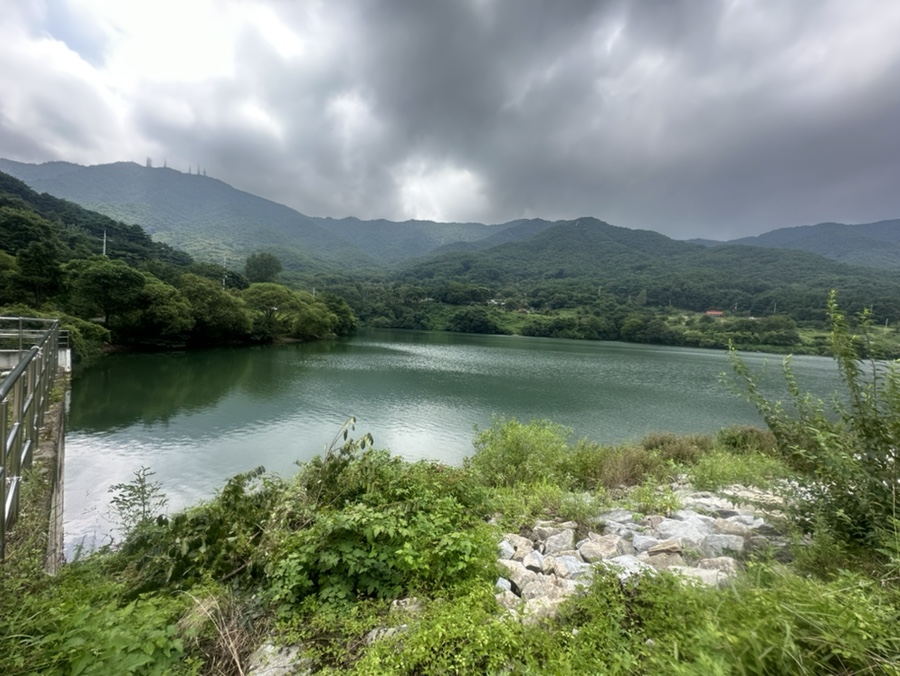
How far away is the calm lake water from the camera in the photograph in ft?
39.1

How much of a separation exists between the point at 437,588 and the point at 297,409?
727 inches

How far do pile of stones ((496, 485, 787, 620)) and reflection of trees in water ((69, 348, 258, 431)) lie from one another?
1829 centimetres

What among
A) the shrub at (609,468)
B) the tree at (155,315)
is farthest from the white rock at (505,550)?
the tree at (155,315)

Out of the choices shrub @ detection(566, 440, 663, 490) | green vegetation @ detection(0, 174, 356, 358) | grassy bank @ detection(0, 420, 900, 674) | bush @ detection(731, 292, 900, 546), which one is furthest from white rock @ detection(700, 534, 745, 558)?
green vegetation @ detection(0, 174, 356, 358)

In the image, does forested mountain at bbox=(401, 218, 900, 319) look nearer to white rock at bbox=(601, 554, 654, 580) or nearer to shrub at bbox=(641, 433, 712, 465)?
shrub at bbox=(641, 433, 712, 465)

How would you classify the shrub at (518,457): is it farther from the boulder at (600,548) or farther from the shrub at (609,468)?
the boulder at (600,548)

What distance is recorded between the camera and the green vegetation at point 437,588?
1.94 metres

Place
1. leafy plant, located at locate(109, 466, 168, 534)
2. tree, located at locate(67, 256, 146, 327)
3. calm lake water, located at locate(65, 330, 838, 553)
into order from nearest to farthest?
leafy plant, located at locate(109, 466, 168, 534) < calm lake water, located at locate(65, 330, 838, 553) < tree, located at locate(67, 256, 146, 327)

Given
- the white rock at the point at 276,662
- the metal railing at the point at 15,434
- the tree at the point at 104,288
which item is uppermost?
the tree at the point at 104,288

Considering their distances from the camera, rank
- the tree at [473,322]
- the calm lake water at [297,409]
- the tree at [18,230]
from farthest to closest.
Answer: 1. the tree at [473,322]
2. the tree at [18,230]
3. the calm lake water at [297,409]

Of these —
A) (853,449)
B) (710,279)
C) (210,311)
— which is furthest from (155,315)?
(710,279)

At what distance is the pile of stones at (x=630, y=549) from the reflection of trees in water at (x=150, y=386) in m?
18.3

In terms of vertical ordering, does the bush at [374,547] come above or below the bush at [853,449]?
below

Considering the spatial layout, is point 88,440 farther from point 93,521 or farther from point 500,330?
point 500,330
